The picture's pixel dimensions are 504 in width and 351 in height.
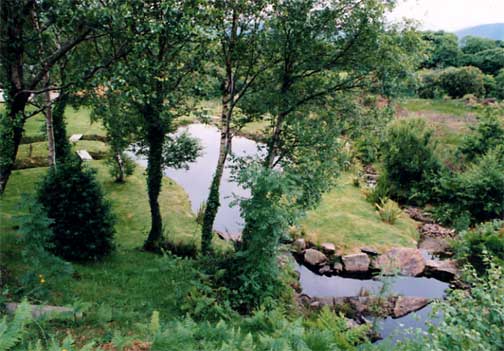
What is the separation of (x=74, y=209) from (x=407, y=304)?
28.3ft

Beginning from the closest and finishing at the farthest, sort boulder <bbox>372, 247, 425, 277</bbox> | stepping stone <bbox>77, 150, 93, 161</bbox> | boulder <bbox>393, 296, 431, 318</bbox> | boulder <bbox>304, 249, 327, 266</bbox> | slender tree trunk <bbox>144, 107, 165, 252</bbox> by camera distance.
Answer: slender tree trunk <bbox>144, 107, 165, 252</bbox> < boulder <bbox>393, 296, 431, 318</bbox> < boulder <bbox>372, 247, 425, 277</bbox> < boulder <bbox>304, 249, 327, 266</bbox> < stepping stone <bbox>77, 150, 93, 161</bbox>

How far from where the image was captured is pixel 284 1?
320 inches

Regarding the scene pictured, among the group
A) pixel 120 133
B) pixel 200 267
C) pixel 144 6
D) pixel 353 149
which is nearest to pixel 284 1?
pixel 144 6

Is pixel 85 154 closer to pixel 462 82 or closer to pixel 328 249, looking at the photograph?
pixel 328 249

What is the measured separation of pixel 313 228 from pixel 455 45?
30.6m

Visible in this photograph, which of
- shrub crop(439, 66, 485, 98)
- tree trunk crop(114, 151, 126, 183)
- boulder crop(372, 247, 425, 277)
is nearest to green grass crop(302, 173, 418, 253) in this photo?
boulder crop(372, 247, 425, 277)

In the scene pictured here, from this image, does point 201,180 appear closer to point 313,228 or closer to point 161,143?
point 313,228

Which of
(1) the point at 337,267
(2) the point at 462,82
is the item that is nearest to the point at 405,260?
(1) the point at 337,267

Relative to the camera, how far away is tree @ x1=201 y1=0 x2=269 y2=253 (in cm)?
826

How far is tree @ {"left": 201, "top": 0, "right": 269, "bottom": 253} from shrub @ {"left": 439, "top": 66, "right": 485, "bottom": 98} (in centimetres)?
2103

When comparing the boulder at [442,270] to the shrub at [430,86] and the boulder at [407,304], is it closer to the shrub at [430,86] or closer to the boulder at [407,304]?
the boulder at [407,304]

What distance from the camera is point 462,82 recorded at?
25.3 meters

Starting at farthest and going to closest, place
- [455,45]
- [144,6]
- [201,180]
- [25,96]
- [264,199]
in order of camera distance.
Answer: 1. [455,45]
2. [201,180]
3. [264,199]
4. [25,96]
5. [144,6]

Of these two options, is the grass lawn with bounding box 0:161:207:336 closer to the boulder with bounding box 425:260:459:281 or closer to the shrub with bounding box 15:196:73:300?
the shrub with bounding box 15:196:73:300
